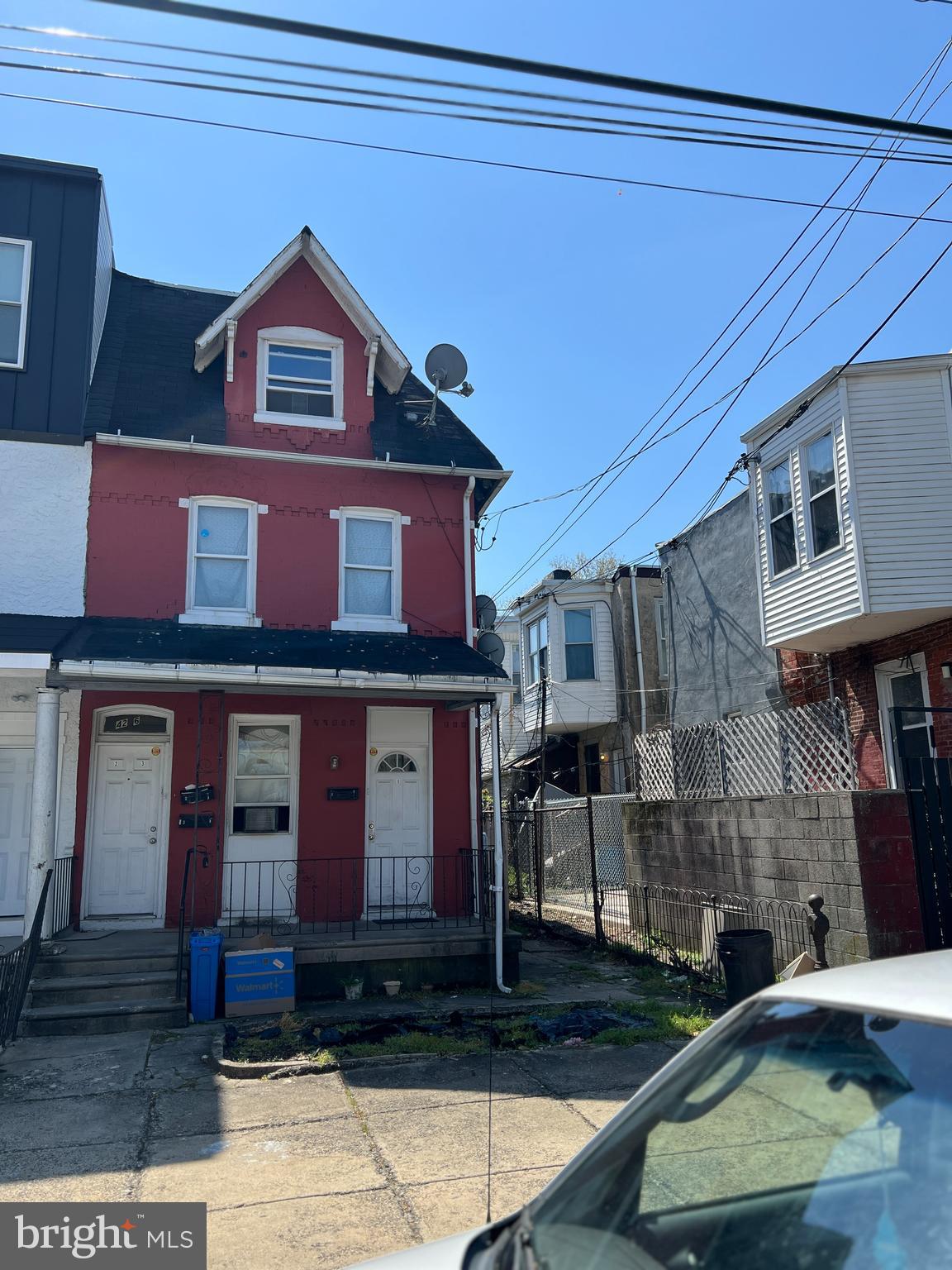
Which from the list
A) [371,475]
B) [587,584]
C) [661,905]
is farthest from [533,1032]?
[587,584]

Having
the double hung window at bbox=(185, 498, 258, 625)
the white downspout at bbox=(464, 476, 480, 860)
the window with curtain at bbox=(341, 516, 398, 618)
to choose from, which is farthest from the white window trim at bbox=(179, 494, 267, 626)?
the white downspout at bbox=(464, 476, 480, 860)

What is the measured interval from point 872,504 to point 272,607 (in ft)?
25.6

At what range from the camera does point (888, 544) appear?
39.5 feet

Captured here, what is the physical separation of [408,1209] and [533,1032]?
361cm

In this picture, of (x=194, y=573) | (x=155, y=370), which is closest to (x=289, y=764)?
(x=194, y=573)

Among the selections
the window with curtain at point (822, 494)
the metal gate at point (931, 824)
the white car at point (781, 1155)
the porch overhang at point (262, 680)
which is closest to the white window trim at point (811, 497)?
the window with curtain at point (822, 494)

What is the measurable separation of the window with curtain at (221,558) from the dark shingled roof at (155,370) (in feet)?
3.12

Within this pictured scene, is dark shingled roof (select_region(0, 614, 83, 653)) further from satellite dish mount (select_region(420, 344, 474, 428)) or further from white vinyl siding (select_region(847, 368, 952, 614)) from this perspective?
white vinyl siding (select_region(847, 368, 952, 614))

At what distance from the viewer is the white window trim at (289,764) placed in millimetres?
11617

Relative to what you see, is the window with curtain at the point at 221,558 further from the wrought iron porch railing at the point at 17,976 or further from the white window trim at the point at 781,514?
the white window trim at the point at 781,514

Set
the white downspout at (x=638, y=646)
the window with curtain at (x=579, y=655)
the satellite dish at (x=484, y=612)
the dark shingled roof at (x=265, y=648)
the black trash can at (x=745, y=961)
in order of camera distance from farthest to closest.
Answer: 1. the window with curtain at (x=579, y=655)
2. the white downspout at (x=638, y=646)
3. the satellite dish at (x=484, y=612)
4. the dark shingled roof at (x=265, y=648)
5. the black trash can at (x=745, y=961)

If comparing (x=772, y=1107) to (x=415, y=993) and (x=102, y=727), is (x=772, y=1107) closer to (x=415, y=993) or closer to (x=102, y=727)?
(x=415, y=993)

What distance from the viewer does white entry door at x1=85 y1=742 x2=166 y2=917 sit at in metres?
11.0

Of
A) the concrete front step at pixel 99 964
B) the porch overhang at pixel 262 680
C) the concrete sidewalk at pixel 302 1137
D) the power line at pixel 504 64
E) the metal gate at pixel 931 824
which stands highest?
the power line at pixel 504 64
